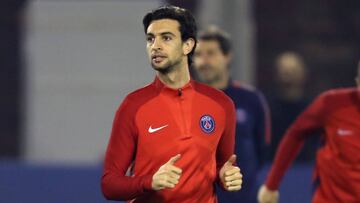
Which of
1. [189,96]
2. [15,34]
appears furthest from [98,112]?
[189,96]

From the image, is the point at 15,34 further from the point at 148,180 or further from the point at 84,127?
the point at 148,180

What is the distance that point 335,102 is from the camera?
24.4ft

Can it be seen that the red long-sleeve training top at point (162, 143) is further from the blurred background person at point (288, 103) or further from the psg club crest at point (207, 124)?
the blurred background person at point (288, 103)

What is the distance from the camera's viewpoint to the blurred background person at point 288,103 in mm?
9344

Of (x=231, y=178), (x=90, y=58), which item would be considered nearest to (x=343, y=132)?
(x=231, y=178)

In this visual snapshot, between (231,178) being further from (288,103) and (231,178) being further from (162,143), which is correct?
(288,103)

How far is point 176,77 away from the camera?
6062 millimetres

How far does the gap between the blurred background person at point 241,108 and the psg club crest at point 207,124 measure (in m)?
1.46

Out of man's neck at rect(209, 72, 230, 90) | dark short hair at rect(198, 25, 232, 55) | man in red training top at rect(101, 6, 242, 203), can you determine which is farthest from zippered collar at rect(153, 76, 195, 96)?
dark short hair at rect(198, 25, 232, 55)

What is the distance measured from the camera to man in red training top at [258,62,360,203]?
7.29 m

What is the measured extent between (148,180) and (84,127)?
6257 mm

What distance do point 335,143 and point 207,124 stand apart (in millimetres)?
1486

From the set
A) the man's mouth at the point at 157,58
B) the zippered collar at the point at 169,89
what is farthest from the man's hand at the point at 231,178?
the man's mouth at the point at 157,58

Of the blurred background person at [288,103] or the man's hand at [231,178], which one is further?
the blurred background person at [288,103]
